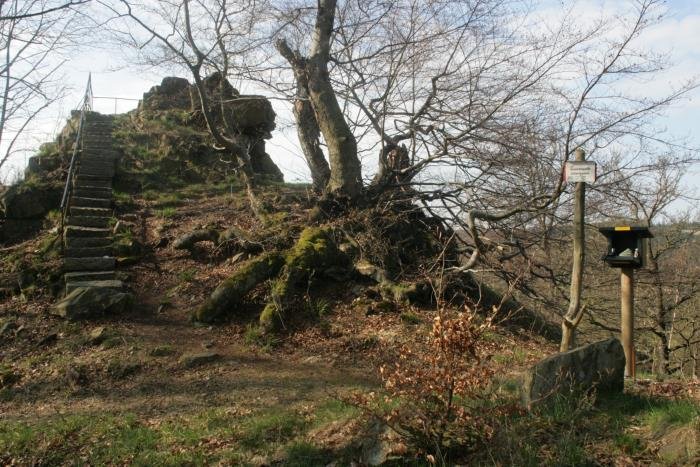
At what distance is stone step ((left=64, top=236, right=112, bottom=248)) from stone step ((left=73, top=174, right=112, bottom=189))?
3.02 metres

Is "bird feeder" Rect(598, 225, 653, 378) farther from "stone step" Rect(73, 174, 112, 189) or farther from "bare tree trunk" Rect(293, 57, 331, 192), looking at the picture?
"stone step" Rect(73, 174, 112, 189)

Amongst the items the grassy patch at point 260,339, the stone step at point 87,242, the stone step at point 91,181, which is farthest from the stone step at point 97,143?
the grassy patch at point 260,339

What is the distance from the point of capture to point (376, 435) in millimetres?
4992

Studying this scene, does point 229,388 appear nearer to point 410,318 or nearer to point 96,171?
point 410,318

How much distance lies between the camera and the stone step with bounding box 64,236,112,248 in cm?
1141

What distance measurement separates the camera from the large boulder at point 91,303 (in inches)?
364

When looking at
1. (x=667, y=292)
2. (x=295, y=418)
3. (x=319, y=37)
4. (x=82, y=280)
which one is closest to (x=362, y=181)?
(x=319, y=37)

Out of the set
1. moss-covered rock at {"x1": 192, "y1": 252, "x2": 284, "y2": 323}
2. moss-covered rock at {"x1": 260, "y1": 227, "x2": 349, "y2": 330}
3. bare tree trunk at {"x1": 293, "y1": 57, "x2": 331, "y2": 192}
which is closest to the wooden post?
moss-covered rock at {"x1": 260, "y1": 227, "x2": 349, "y2": 330}

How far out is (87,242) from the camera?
11.6 metres

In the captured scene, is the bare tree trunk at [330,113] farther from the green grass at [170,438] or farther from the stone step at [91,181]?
the stone step at [91,181]

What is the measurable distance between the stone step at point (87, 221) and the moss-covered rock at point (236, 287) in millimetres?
4646

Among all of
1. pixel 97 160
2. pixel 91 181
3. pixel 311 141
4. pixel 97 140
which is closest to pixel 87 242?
pixel 91 181

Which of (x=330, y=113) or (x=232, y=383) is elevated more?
(x=330, y=113)

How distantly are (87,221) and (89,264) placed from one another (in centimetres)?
203
